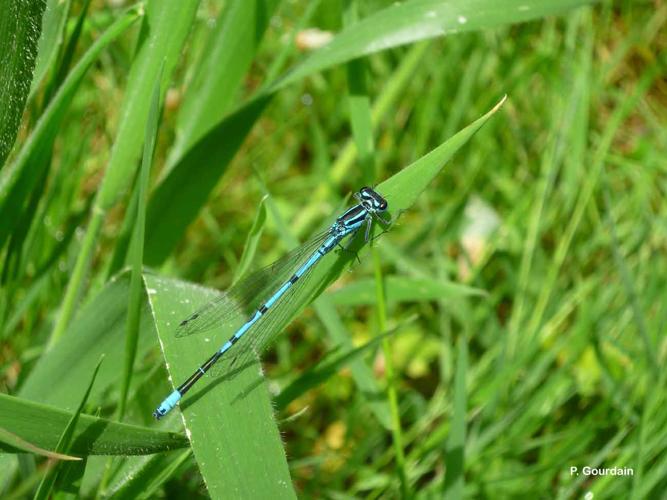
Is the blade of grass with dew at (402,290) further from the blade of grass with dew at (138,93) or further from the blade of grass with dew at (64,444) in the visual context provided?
the blade of grass with dew at (64,444)

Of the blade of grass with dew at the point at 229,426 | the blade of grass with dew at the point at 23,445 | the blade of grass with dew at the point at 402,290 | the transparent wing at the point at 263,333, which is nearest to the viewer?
the blade of grass with dew at the point at 23,445

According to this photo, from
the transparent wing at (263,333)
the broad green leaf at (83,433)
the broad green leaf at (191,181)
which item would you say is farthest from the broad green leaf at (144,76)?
the broad green leaf at (83,433)

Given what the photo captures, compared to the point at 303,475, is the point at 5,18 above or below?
above

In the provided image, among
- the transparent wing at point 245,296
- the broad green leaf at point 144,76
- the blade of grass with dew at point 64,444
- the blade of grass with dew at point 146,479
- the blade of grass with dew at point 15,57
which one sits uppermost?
the broad green leaf at point 144,76

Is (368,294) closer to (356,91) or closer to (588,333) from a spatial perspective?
(356,91)

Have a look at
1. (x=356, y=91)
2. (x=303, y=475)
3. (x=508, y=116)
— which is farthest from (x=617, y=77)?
(x=303, y=475)

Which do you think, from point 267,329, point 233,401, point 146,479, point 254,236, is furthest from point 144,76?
point 146,479

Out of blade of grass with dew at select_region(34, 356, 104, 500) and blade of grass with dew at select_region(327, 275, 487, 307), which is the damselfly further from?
blade of grass with dew at select_region(327, 275, 487, 307)
